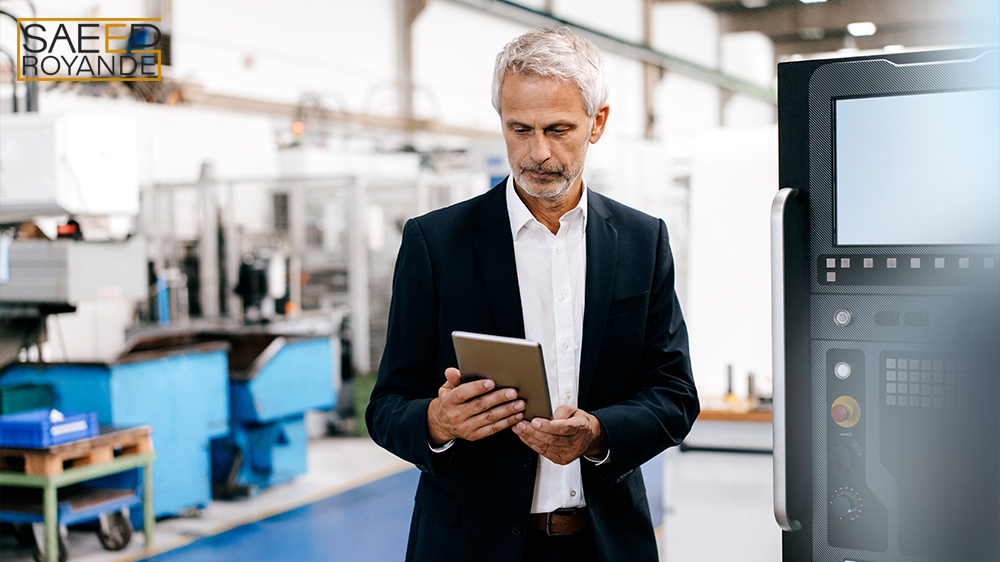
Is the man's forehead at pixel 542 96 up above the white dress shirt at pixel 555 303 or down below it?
above

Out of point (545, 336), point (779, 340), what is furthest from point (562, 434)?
point (779, 340)

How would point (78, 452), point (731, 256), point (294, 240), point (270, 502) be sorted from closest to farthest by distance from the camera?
point (731, 256)
point (78, 452)
point (270, 502)
point (294, 240)

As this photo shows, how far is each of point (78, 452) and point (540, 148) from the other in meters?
3.36

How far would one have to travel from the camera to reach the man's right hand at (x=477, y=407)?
4.13 ft

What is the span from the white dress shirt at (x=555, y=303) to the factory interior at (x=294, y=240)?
0.42 metres

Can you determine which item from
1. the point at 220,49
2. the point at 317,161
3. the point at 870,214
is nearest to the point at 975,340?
the point at 870,214

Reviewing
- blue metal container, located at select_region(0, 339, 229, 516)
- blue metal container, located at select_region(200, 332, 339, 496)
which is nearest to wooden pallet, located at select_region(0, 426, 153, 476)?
blue metal container, located at select_region(0, 339, 229, 516)

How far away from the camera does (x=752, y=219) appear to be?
3.26 m

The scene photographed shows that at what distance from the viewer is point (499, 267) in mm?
1422

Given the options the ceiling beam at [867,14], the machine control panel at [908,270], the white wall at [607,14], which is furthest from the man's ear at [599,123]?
the white wall at [607,14]

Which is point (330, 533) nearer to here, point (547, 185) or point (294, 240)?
point (294, 240)

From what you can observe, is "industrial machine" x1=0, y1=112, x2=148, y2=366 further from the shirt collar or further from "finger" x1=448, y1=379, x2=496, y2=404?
"finger" x1=448, y1=379, x2=496, y2=404

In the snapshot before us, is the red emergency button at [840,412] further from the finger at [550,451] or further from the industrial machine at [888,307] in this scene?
the finger at [550,451]

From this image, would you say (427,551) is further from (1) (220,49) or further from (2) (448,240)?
(1) (220,49)
